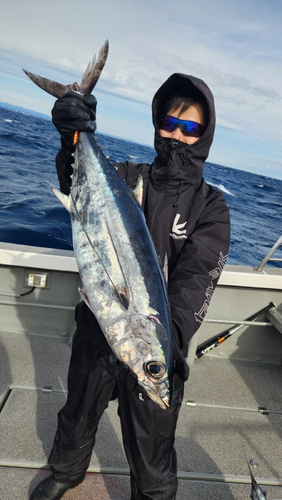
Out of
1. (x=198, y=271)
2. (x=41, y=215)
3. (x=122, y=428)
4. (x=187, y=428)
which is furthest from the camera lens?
(x=41, y=215)

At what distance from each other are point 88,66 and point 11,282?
2.23 metres

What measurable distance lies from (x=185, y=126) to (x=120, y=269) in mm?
912

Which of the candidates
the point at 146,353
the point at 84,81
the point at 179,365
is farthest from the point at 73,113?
the point at 179,365

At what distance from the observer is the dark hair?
202 cm

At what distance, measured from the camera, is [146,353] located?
5.02 ft

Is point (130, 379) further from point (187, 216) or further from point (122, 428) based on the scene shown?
point (187, 216)

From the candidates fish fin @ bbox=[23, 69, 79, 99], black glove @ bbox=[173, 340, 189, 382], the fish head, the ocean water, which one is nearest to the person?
black glove @ bbox=[173, 340, 189, 382]

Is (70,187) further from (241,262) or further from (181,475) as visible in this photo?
(241,262)

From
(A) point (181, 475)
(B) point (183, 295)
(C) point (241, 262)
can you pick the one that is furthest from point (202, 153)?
(C) point (241, 262)

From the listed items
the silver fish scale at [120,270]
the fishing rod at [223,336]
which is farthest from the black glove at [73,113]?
the fishing rod at [223,336]

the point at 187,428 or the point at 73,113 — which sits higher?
the point at 73,113

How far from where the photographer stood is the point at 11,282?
3617mm

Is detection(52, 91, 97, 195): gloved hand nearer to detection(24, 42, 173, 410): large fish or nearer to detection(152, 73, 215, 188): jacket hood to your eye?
detection(24, 42, 173, 410): large fish

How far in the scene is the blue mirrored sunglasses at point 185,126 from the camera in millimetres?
2018
